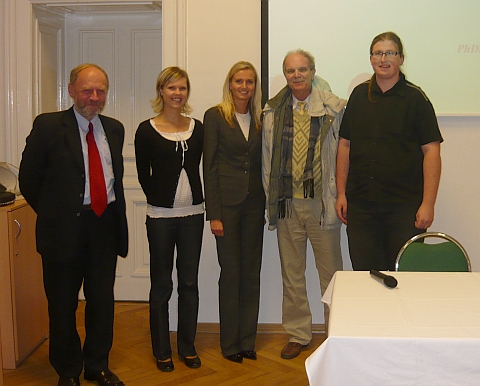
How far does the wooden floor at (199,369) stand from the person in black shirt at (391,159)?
0.79m

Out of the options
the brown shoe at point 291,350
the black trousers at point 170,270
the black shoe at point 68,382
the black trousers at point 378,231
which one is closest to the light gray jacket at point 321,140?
the black trousers at point 378,231

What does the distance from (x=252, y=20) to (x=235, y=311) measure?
181 cm

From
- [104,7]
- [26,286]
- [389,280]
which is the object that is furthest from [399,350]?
[104,7]

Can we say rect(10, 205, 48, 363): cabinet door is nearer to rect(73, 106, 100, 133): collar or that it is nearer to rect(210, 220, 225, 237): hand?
rect(73, 106, 100, 133): collar

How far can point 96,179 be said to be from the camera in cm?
291

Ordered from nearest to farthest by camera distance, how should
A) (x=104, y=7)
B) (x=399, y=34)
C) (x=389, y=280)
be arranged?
(x=389, y=280), (x=399, y=34), (x=104, y=7)

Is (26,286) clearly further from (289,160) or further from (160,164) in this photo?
(289,160)

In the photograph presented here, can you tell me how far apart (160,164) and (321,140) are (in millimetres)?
909

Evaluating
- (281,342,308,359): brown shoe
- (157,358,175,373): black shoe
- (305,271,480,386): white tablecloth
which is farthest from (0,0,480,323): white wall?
(305,271,480,386): white tablecloth

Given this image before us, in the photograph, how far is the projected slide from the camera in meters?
3.64

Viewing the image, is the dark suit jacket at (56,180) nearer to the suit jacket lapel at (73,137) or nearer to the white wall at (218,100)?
the suit jacket lapel at (73,137)

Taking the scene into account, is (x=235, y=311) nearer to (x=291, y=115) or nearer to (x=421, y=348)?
(x=291, y=115)

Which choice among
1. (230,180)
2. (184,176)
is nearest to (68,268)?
(184,176)

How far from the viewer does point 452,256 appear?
2.54 metres
